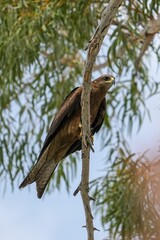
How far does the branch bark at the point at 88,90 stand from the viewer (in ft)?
13.0

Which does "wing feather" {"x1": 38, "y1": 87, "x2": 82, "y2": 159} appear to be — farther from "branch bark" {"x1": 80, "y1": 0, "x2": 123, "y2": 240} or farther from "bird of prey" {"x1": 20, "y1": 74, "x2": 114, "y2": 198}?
"branch bark" {"x1": 80, "y1": 0, "x2": 123, "y2": 240}

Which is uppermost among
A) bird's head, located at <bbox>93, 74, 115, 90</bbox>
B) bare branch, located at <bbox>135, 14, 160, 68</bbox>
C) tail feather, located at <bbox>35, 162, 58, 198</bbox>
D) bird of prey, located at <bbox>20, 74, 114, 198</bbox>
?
bare branch, located at <bbox>135, 14, 160, 68</bbox>

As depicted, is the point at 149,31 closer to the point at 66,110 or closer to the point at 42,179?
the point at 66,110

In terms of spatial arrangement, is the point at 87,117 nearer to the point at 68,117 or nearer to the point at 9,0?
the point at 68,117

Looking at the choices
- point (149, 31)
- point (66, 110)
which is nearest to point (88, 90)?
point (66, 110)

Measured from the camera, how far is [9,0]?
7.08m

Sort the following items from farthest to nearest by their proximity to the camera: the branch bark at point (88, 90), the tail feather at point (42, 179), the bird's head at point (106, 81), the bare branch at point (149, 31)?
the bare branch at point (149, 31), the bird's head at point (106, 81), the tail feather at point (42, 179), the branch bark at point (88, 90)

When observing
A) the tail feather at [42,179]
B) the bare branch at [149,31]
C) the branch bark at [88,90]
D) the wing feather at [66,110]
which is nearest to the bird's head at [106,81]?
the wing feather at [66,110]

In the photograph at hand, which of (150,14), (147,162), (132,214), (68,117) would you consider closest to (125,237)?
(132,214)

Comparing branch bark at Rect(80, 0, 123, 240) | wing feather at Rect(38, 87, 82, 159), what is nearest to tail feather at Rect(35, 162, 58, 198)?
wing feather at Rect(38, 87, 82, 159)

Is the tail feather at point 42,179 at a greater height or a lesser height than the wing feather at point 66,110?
lesser

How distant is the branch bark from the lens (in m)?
3.96

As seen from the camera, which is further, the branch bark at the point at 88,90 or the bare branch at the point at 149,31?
the bare branch at the point at 149,31

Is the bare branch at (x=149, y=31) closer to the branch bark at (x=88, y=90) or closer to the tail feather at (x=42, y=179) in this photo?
the tail feather at (x=42, y=179)
